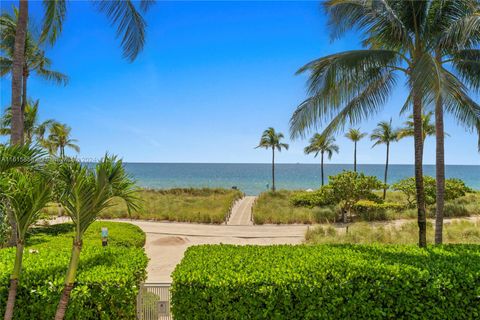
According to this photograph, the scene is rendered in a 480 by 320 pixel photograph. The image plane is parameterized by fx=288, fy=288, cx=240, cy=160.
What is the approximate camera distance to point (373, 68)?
9102mm

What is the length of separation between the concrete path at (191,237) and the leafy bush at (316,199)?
754cm

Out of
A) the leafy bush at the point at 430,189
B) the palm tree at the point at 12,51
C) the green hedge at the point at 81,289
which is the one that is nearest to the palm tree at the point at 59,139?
the palm tree at the point at 12,51

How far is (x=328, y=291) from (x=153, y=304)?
11.8ft

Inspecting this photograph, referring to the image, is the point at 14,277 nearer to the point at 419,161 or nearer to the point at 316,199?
the point at 419,161

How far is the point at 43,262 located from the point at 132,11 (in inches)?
300

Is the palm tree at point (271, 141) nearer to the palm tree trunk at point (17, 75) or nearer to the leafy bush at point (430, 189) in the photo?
the leafy bush at point (430, 189)

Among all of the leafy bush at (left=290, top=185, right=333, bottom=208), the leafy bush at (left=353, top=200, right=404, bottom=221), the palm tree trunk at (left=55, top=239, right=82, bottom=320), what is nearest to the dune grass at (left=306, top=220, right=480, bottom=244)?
the leafy bush at (left=353, top=200, right=404, bottom=221)

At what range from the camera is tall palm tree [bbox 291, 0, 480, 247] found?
843 centimetres

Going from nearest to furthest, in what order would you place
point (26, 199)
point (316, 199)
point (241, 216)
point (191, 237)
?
point (26, 199) < point (191, 237) < point (241, 216) < point (316, 199)

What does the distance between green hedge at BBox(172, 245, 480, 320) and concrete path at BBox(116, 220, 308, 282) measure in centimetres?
605

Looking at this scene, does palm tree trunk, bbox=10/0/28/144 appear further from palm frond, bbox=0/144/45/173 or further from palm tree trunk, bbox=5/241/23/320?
palm tree trunk, bbox=5/241/23/320

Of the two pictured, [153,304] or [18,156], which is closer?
[18,156]

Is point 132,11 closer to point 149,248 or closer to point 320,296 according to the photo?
point 320,296

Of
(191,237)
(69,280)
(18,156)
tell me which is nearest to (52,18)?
(18,156)
